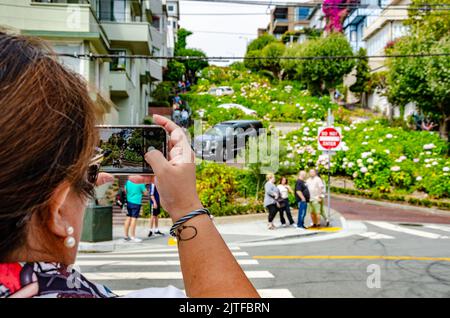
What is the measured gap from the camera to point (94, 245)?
1747mm

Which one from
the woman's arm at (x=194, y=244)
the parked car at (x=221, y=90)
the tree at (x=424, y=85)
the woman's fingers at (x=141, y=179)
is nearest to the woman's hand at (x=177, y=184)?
the woman's arm at (x=194, y=244)

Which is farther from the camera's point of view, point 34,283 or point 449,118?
point 449,118

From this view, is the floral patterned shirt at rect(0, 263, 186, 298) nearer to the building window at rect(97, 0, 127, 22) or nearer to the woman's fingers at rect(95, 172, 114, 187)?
the woman's fingers at rect(95, 172, 114, 187)

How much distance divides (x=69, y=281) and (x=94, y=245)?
51.2 inches

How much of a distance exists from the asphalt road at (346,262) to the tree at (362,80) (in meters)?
0.48

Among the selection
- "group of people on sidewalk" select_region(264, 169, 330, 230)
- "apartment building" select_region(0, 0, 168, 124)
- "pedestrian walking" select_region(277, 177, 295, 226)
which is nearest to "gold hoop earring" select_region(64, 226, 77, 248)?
"apartment building" select_region(0, 0, 168, 124)

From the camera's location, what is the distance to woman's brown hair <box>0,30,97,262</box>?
1.55 ft

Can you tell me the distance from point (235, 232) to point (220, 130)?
3.96 feet

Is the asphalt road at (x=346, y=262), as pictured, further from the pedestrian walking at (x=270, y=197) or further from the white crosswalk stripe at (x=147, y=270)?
the pedestrian walking at (x=270, y=197)

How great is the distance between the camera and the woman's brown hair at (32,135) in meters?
0.47
